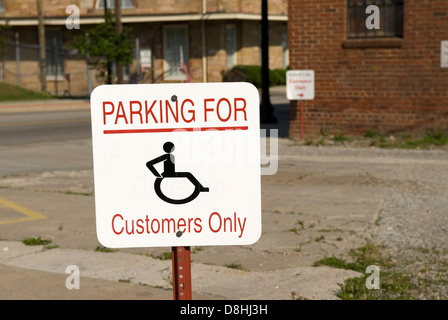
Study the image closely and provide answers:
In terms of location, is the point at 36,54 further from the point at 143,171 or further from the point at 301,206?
the point at 143,171

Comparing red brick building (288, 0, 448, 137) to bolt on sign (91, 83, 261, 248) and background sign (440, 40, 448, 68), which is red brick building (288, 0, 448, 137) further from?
bolt on sign (91, 83, 261, 248)

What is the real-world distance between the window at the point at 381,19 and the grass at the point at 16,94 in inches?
800

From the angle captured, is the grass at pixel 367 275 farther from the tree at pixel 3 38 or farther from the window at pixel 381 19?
the tree at pixel 3 38

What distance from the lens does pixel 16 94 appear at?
35.8 meters

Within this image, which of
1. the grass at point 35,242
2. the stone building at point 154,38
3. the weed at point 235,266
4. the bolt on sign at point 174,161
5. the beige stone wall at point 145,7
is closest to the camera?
the bolt on sign at point 174,161

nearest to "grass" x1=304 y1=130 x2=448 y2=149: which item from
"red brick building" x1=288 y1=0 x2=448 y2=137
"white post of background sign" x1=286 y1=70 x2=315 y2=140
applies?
"red brick building" x1=288 y1=0 x2=448 y2=137

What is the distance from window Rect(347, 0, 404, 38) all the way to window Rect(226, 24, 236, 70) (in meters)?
23.7

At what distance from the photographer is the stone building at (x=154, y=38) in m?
40.5

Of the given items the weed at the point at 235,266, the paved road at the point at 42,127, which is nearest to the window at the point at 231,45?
the paved road at the point at 42,127

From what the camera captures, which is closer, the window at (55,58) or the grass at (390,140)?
the grass at (390,140)

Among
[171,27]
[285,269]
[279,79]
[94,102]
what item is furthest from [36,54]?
[94,102]
